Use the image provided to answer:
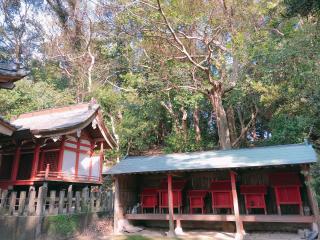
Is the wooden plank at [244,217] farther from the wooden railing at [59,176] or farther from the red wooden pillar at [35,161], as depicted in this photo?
the red wooden pillar at [35,161]

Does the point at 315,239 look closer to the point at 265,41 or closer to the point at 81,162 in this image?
the point at 81,162

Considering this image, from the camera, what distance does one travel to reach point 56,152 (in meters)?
12.8

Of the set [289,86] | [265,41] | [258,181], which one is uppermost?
[265,41]

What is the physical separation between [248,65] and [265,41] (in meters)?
1.76

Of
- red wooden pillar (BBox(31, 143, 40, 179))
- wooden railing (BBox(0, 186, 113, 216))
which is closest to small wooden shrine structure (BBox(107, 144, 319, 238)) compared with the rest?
wooden railing (BBox(0, 186, 113, 216))

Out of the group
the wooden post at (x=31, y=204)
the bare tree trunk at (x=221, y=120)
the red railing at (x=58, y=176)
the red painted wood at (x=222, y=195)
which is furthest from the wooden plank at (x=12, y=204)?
the bare tree trunk at (x=221, y=120)

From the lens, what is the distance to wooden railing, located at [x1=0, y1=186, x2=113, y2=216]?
968 centimetres

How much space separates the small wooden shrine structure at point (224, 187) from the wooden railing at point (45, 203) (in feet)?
3.89

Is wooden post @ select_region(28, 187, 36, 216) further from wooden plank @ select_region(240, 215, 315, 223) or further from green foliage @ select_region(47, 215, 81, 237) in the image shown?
wooden plank @ select_region(240, 215, 315, 223)

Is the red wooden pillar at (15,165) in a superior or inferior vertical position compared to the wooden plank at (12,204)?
superior

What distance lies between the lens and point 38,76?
99.0 ft

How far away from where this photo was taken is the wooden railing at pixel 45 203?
968cm

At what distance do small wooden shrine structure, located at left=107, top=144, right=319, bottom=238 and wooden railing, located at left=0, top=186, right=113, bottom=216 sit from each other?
118 cm

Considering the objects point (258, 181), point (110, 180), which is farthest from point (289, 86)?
point (110, 180)
